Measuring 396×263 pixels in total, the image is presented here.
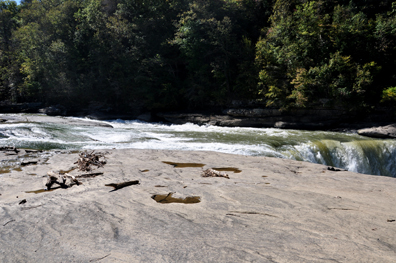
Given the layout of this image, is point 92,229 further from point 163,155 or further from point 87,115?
point 87,115

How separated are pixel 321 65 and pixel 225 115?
7688mm

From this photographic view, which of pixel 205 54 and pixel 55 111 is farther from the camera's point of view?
pixel 55 111

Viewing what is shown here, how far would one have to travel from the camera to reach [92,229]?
2410 millimetres

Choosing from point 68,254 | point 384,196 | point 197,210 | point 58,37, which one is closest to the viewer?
point 68,254

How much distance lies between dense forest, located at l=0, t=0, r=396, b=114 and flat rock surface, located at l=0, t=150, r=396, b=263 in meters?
12.4

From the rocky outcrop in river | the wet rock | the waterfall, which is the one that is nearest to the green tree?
the wet rock

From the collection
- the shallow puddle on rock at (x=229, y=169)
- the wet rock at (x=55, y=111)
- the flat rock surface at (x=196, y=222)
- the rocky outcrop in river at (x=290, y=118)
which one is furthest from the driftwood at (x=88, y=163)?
the wet rock at (x=55, y=111)

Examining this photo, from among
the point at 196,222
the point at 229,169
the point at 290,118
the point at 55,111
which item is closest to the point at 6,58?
the point at 55,111

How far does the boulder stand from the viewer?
12.2m

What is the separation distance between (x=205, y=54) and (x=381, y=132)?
14028mm

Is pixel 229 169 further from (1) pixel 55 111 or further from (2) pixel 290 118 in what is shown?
(1) pixel 55 111

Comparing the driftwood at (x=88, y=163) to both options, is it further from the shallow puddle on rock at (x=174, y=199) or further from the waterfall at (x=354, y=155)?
the waterfall at (x=354, y=155)

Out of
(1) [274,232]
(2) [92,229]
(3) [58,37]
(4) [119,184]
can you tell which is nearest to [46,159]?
(4) [119,184]

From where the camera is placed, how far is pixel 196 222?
2600 mm
